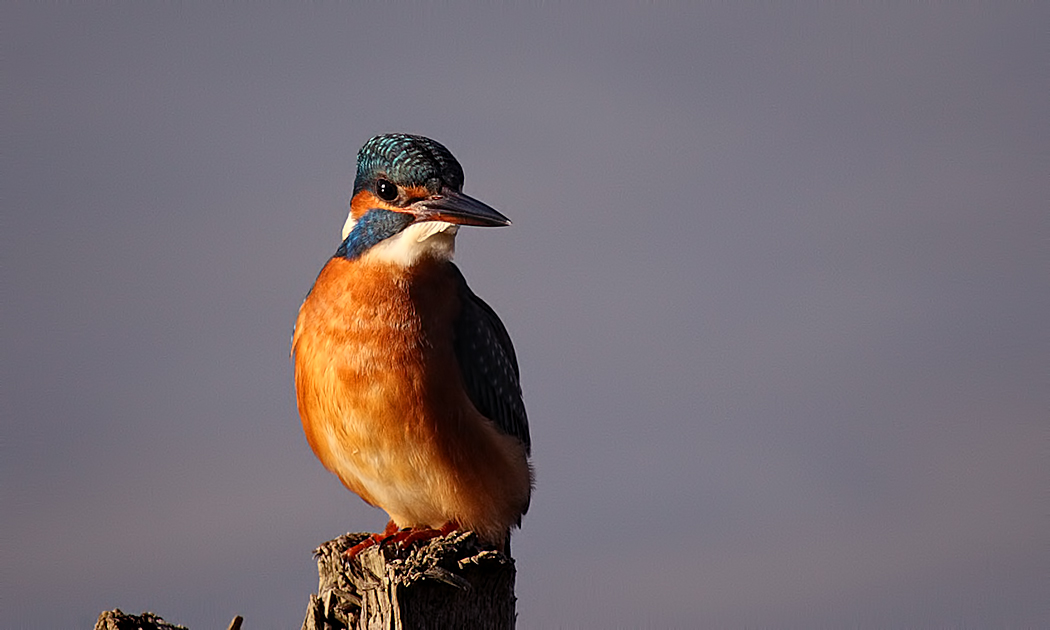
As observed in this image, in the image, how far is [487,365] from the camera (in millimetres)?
5051

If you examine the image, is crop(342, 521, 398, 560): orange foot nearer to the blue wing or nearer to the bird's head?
Answer: the blue wing

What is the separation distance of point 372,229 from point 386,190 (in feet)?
0.60

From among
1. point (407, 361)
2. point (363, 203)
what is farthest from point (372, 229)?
point (407, 361)

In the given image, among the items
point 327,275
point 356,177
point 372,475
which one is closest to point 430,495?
point 372,475

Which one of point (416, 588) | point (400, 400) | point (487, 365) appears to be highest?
point (487, 365)

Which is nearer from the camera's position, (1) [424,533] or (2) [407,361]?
(2) [407,361]

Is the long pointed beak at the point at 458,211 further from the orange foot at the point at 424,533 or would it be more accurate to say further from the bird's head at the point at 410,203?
the orange foot at the point at 424,533

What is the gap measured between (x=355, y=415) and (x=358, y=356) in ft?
0.79

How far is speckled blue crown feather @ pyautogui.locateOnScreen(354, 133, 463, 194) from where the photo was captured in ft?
15.4

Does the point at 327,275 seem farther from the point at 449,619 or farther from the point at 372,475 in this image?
the point at 449,619

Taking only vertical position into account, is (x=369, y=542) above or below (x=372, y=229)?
below

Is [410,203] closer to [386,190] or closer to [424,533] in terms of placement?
[386,190]

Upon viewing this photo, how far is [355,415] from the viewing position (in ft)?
15.6

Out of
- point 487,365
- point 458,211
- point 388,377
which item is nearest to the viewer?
point 458,211
